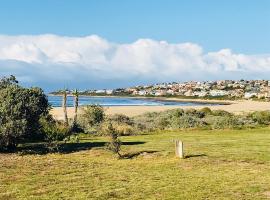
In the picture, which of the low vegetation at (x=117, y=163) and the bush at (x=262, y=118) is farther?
the bush at (x=262, y=118)

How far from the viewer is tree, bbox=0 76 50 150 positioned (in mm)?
33562

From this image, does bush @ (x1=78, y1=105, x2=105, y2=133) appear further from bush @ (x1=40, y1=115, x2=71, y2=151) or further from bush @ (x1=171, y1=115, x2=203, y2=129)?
bush @ (x1=40, y1=115, x2=71, y2=151)

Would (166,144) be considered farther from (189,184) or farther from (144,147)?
(189,184)

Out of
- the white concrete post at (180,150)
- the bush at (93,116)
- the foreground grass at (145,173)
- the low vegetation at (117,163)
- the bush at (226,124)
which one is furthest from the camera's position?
the bush at (93,116)

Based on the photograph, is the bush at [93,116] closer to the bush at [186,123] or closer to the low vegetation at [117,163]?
the bush at [186,123]

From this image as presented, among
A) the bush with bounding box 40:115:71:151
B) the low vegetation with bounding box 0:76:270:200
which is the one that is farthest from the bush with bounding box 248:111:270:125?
the bush with bounding box 40:115:71:151

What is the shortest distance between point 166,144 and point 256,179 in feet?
44.5

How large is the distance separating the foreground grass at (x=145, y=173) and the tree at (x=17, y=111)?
176cm

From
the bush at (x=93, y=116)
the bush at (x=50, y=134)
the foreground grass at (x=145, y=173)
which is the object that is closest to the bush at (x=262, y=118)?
the bush at (x=93, y=116)

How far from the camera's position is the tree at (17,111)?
3356cm

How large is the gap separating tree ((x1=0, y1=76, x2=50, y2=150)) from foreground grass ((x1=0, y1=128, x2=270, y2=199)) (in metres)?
1.76

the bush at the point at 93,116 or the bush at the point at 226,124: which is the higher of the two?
the bush at the point at 93,116

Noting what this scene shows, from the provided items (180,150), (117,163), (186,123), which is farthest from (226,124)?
(117,163)

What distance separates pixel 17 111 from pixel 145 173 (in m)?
12.0
